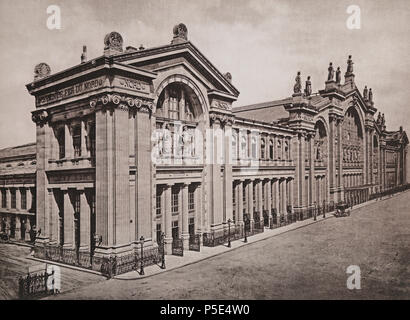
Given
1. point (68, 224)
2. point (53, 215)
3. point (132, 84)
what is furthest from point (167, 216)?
point (132, 84)

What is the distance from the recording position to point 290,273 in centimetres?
2038

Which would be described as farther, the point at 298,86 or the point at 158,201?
the point at 298,86

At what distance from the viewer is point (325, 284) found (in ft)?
60.0

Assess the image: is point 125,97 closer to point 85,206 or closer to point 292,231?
point 85,206

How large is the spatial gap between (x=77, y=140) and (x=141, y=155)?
519 cm

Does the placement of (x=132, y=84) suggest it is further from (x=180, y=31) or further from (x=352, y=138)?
(x=352, y=138)

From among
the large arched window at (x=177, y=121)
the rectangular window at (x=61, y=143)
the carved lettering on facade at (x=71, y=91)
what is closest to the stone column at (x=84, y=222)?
the rectangular window at (x=61, y=143)

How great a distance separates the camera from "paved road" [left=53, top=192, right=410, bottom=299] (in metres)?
17.0

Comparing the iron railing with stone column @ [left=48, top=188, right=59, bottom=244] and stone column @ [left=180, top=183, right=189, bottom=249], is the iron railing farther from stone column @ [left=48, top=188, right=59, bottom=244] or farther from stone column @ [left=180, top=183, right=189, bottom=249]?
stone column @ [left=180, top=183, right=189, bottom=249]

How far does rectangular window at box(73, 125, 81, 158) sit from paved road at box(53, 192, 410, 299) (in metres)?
9.43

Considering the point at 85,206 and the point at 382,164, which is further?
the point at 382,164

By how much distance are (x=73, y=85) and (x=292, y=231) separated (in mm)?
23989

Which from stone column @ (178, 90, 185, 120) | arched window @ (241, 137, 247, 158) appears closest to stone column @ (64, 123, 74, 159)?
stone column @ (178, 90, 185, 120)
